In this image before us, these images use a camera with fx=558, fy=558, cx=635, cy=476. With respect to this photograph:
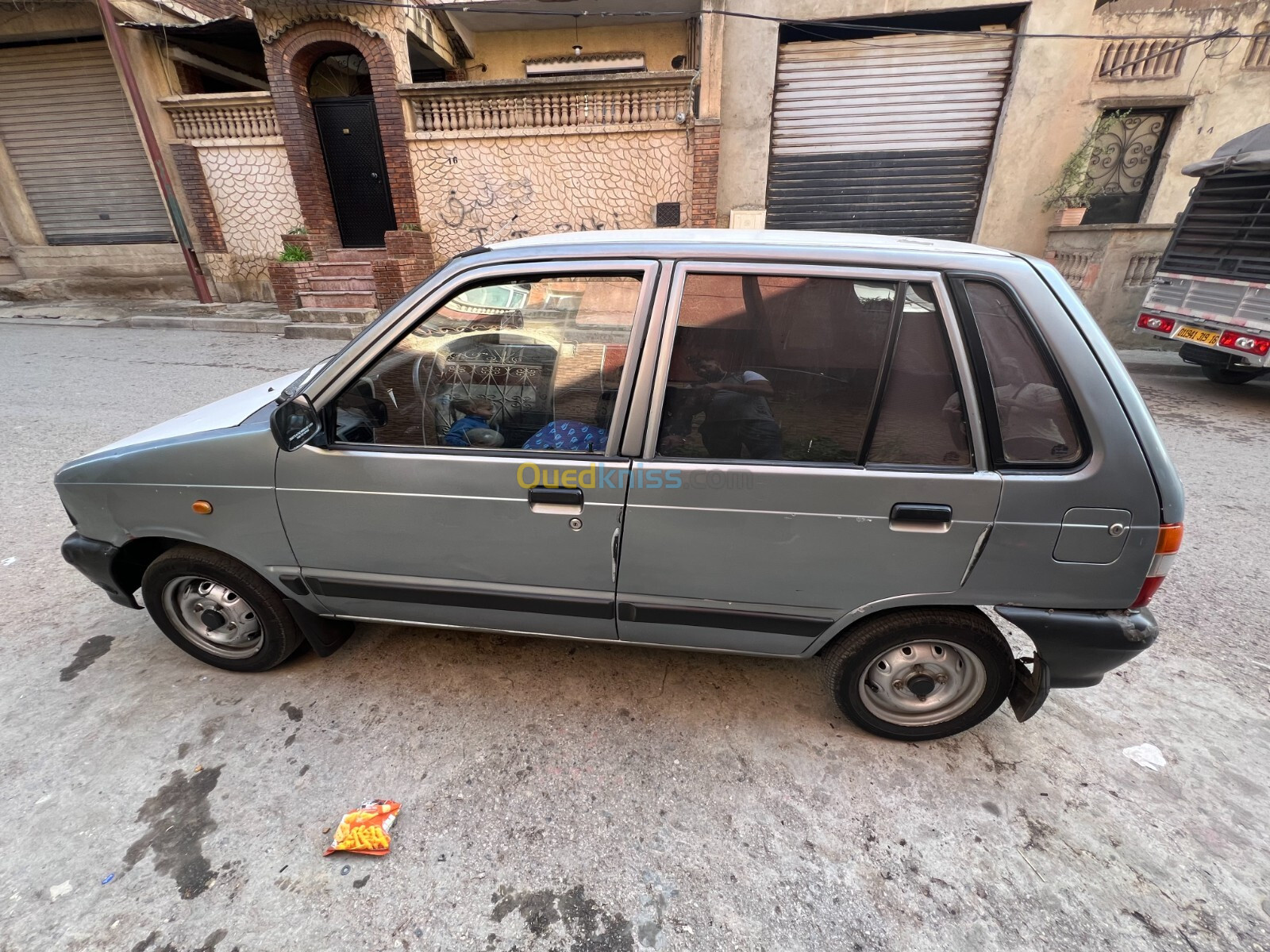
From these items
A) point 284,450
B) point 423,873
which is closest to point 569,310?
point 284,450

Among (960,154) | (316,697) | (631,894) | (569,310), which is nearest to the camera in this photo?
(631,894)

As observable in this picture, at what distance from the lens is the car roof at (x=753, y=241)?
184cm

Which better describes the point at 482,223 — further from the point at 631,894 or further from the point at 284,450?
the point at 631,894

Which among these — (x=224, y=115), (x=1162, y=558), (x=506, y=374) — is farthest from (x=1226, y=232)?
(x=224, y=115)

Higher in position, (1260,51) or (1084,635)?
(1260,51)

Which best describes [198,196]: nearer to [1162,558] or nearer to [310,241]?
[310,241]

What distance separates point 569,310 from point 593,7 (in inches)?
447

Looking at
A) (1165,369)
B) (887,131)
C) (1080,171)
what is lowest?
(1165,369)

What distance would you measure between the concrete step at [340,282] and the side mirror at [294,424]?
9.23 meters

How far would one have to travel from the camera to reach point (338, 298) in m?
9.97

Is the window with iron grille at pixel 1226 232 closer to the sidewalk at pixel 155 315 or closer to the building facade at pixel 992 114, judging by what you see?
the building facade at pixel 992 114

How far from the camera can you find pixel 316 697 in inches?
94.8

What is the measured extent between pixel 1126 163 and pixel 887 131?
4271mm

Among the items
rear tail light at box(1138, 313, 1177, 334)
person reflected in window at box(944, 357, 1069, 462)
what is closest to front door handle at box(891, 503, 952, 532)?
person reflected in window at box(944, 357, 1069, 462)
